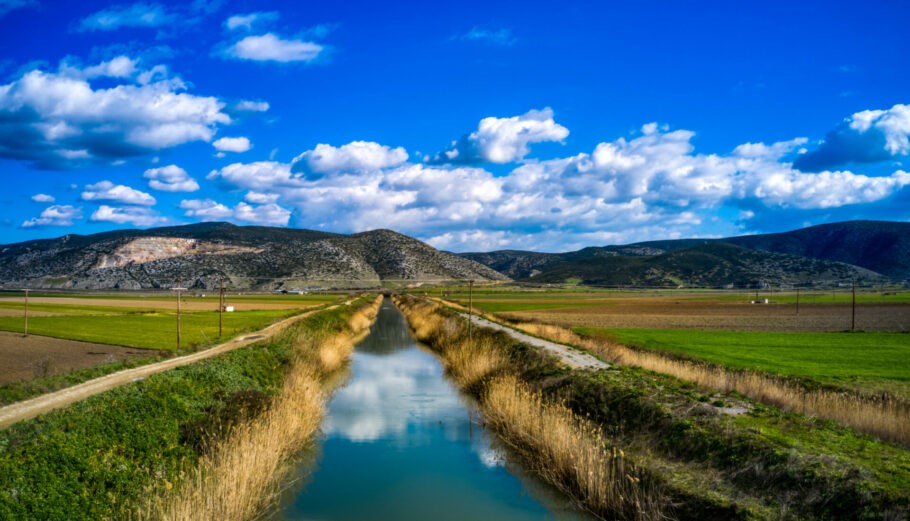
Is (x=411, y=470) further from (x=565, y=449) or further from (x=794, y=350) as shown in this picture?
(x=794, y=350)

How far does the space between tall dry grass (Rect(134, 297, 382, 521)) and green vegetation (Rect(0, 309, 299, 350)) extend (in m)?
16.3

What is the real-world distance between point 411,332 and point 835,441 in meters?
44.3

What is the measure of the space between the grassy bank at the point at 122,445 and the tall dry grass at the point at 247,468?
0.21 metres

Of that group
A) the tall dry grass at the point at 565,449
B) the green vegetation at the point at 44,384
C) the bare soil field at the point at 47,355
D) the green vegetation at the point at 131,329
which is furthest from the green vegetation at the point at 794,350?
the bare soil field at the point at 47,355

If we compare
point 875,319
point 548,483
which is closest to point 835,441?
point 548,483

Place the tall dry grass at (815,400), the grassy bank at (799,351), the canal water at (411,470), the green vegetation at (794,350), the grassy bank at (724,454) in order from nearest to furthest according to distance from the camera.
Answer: the grassy bank at (724,454) → the canal water at (411,470) → the tall dry grass at (815,400) → the grassy bank at (799,351) → the green vegetation at (794,350)

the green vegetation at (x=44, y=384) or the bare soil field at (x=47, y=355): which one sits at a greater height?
the green vegetation at (x=44, y=384)

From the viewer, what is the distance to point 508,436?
1627 centimetres

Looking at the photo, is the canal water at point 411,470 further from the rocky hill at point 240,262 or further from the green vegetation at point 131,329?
the rocky hill at point 240,262

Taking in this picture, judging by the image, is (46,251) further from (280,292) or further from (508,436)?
(508,436)

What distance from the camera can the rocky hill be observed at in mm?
158250

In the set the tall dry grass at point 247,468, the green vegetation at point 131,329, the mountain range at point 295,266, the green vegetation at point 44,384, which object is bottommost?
the green vegetation at point 131,329

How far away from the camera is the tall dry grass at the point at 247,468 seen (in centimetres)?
872

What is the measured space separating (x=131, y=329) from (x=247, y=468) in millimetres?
37136
